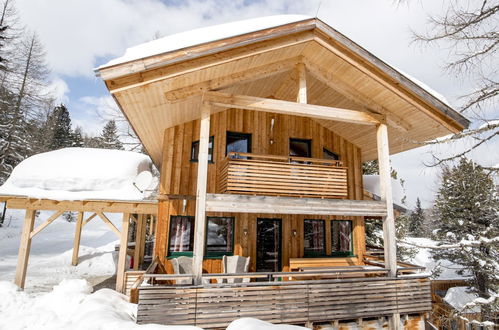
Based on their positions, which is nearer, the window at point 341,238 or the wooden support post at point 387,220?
the wooden support post at point 387,220

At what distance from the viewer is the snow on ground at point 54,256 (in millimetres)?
11258

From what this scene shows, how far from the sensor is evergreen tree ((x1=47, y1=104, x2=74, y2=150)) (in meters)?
30.5

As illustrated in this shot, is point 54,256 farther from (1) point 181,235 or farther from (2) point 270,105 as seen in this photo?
(2) point 270,105

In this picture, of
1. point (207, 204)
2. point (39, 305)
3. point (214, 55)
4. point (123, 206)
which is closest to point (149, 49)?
point (214, 55)

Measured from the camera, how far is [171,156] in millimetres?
9000

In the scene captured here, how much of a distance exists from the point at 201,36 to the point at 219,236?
574 centimetres

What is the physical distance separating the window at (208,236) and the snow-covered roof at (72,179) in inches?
65.2

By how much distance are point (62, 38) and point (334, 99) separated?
2829 cm

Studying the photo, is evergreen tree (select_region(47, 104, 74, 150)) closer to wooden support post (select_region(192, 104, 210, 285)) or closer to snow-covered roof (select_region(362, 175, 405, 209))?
wooden support post (select_region(192, 104, 210, 285))

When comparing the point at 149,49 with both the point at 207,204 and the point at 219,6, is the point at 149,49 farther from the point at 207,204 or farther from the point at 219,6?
the point at 219,6

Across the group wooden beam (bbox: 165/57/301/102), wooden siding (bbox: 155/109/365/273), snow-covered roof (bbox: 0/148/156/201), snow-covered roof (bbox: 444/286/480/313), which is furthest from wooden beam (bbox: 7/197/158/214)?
snow-covered roof (bbox: 444/286/480/313)

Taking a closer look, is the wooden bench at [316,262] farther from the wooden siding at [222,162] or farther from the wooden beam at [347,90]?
the wooden beam at [347,90]

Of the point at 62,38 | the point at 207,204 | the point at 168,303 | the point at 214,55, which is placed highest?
the point at 62,38

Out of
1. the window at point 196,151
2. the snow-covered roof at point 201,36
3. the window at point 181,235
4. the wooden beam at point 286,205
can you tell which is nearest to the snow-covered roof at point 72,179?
the window at point 181,235
